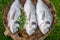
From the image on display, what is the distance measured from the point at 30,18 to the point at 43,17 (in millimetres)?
105

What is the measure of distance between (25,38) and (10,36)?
14 cm

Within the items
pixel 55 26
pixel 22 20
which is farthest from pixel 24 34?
pixel 55 26

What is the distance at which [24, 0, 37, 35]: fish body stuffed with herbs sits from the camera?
12.2 ft

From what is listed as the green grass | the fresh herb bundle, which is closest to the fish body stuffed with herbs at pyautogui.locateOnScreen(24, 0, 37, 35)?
the fresh herb bundle

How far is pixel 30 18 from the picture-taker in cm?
376

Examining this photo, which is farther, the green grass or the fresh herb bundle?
the green grass

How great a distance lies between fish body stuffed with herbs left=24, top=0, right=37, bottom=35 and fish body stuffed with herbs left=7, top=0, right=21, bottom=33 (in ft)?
0.22

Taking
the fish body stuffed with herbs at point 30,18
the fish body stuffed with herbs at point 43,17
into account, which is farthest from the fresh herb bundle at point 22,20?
the fish body stuffed with herbs at point 43,17

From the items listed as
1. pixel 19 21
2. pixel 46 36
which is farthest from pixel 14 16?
pixel 46 36

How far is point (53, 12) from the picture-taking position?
149 inches

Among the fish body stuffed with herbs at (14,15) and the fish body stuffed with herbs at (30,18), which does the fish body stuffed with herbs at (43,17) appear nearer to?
the fish body stuffed with herbs at (30,18)

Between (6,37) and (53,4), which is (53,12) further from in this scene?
(6,37)

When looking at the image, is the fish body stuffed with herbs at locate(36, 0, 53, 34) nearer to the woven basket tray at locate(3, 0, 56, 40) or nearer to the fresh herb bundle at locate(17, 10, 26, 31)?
the woven basket tray at locate(3, 0, 56, 40)

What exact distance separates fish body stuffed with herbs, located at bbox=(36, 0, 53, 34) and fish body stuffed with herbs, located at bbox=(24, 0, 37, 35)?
0.04 m
